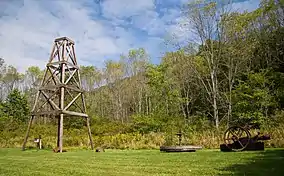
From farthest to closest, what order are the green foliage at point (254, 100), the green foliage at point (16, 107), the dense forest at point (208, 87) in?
the green foliage at point (16, 107) → the green foliage at point (254, 100) → the dense forest at point (208, 87)

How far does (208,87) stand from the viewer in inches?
1141

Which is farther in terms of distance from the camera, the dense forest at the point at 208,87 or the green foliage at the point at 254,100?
the green foliage at the point at 254,100

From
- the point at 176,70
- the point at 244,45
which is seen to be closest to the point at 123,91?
the point at 176,70

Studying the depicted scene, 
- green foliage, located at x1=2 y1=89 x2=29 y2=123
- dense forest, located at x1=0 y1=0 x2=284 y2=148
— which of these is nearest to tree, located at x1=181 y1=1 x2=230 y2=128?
dense forest, located at x1=0 y1=0 x2=284 y2=148

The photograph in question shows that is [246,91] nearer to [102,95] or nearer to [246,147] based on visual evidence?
[246,147]

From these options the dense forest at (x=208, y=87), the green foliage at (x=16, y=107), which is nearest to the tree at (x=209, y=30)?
the dense forest at (x=208, y=87)

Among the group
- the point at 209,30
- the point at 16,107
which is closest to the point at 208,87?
the point at 209,30

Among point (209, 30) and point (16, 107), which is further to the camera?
point (16, 107)

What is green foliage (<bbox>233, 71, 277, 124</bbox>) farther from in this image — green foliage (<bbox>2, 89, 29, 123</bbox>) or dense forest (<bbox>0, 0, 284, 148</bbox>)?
green foliage (<bbox>2, 89, 29, 123</bbox>)

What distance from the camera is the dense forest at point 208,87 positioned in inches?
746

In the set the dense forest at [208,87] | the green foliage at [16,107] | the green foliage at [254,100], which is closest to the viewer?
the dense forest at [208,87]

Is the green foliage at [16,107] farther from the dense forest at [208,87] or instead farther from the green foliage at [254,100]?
the green foliage at [254,100]

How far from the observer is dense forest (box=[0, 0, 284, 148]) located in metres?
18.9

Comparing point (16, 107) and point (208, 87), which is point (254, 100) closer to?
point (208, 87)
